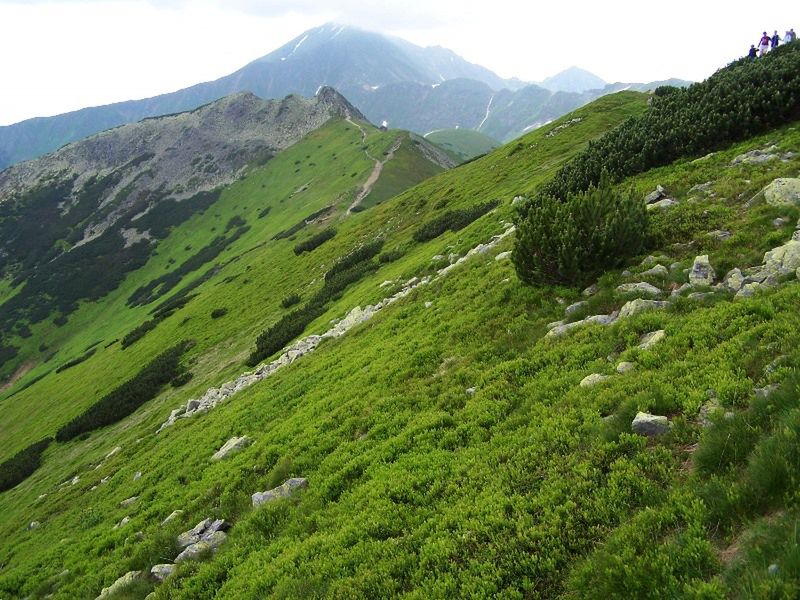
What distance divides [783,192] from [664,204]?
385cm

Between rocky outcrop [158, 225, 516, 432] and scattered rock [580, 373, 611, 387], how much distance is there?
15322 millimetres

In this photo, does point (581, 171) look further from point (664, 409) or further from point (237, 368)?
point (237, 368)

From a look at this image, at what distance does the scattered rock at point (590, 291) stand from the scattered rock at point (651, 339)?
3570 millimetres

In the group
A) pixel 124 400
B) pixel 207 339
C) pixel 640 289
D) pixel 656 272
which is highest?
pixel 656 272

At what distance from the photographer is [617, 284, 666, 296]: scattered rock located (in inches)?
523

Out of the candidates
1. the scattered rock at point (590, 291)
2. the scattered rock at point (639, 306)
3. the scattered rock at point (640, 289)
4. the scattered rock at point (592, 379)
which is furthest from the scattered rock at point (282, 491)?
the scattered rock at point (640, 289)

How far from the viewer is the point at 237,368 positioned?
3519 centimetres

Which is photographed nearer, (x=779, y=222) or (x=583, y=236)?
(x=779, y=222)

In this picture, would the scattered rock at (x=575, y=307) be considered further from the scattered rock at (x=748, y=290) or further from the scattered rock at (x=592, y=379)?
the scattered rock at (x=748, y=290)

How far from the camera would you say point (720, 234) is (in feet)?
47.2

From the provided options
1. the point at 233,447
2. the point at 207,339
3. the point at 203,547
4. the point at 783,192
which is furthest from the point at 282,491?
the point at 207,339

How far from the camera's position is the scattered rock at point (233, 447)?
18031 millimetres

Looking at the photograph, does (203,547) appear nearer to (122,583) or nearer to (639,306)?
(122,583)

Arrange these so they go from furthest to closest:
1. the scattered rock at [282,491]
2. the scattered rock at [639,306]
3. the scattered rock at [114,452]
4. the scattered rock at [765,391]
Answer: the scattered rock at [114,452], the scattered rock at [282,491], the scattered rock at [639,306], the scattered rock at [765,391]
